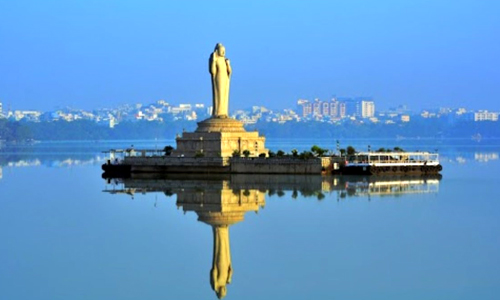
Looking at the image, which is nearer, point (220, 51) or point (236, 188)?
point (236, 188)

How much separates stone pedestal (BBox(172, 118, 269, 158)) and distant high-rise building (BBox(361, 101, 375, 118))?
144128 millimetres

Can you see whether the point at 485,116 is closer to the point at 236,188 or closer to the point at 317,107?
the point at 317,107

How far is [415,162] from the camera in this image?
34719mm

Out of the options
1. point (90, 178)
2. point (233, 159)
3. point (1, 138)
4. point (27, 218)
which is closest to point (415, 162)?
point (233, 159)

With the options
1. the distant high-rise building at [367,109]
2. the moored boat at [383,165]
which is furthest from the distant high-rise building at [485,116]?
the moored boat at [383,165]

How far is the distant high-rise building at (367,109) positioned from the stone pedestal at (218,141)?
473 ft

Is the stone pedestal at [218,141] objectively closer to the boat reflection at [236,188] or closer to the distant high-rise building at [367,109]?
the boat reflection at [236,188]

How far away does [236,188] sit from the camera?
2741cm

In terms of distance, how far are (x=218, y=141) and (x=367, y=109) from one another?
14996cm

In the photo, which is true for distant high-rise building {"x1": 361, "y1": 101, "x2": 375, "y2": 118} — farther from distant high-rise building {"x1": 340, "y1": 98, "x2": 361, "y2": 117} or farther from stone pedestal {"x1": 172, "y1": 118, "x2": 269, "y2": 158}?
stone pedestal {"x1": 172, "y1": 118, "x2": 269, "y2": 158}

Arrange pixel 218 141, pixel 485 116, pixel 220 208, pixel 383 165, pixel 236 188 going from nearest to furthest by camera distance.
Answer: pixel 220 208 → pixel 236 188 → pixel 383 165 → pixel 218 141 → pixel 485 116

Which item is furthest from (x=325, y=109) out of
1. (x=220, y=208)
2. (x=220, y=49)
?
(x=220, y=208)

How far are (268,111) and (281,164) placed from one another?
475 ft

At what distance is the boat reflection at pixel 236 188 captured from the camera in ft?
68.9
